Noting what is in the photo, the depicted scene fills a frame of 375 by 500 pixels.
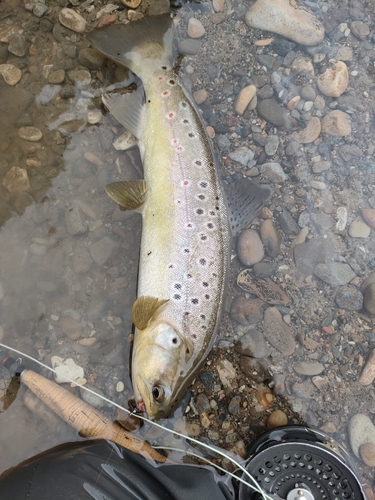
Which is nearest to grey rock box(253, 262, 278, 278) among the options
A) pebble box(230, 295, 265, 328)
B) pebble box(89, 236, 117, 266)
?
pebble box(230, 295, 265, 328)

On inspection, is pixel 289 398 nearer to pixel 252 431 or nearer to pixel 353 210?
pixel 252 431

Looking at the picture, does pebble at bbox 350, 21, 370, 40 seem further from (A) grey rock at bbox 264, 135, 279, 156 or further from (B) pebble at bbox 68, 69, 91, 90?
(B) pebble at bbox 68, 69, 91, 90

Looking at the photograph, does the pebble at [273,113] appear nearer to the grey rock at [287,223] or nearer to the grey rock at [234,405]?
the grey rock at [287,223]

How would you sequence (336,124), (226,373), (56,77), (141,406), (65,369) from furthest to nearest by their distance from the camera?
1. (336,124)
2. (56,77)
3. (226,373)
4. (65,369)
5. (141,406)

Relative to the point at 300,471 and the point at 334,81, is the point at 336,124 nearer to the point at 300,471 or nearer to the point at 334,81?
the point at 334,81

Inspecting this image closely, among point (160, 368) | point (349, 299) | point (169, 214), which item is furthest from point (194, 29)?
point (160, 368)

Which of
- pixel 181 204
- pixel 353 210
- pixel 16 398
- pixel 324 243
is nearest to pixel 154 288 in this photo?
pixel 181 204
